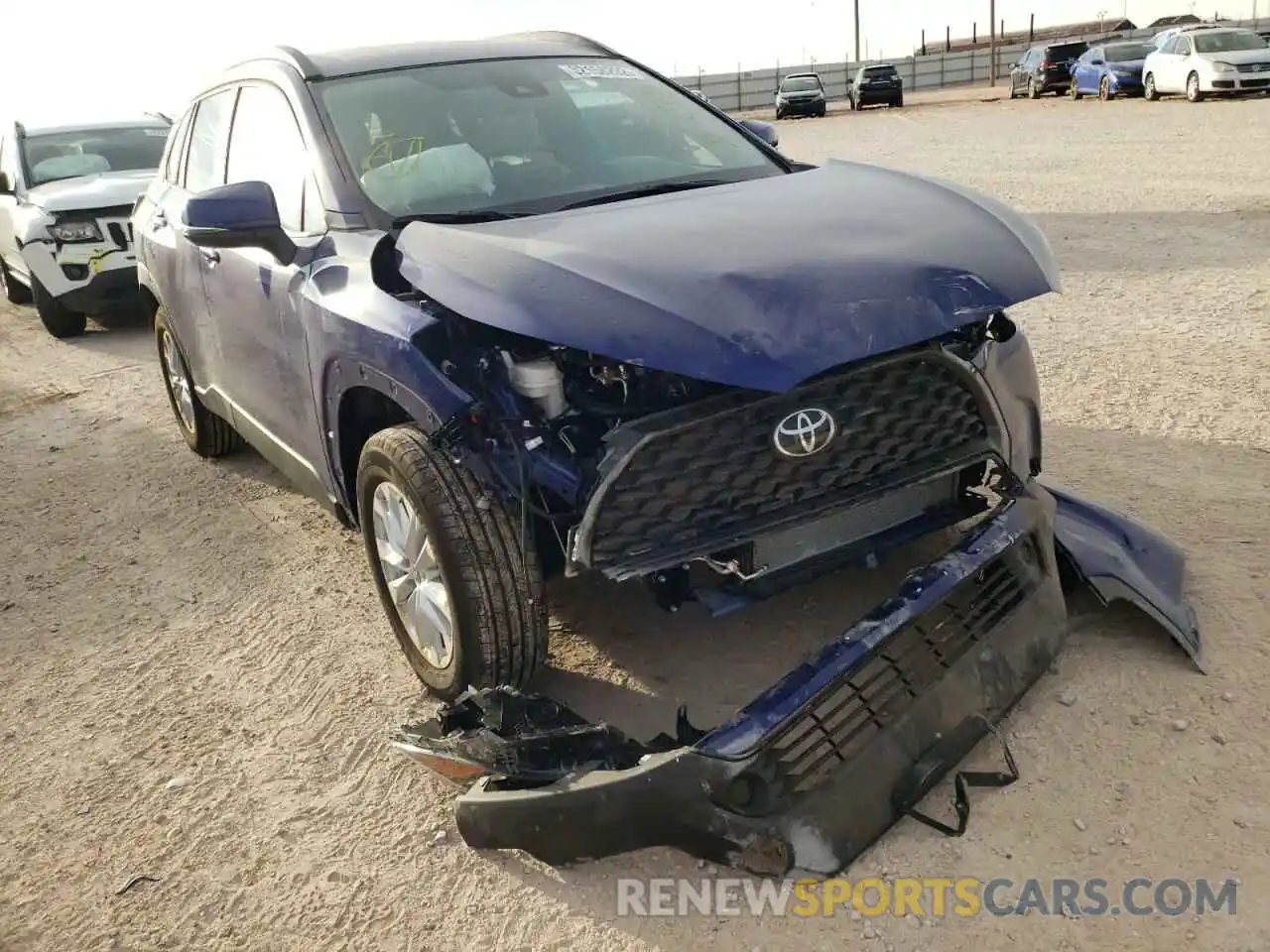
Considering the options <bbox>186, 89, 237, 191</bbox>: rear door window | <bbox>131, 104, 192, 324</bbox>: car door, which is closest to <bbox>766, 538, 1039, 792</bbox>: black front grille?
<bbox>186, 89, 237, 191</bbox>: rear door window

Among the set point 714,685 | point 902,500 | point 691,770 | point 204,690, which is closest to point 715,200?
point 902,500

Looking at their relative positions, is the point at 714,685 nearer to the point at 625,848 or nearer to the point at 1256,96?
the point at 625,848

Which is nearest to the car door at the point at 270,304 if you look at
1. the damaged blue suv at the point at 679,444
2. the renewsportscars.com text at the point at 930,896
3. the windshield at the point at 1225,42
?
the damaged blue suv at the point at 679,444

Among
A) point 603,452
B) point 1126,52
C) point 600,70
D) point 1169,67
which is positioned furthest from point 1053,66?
point 603,452

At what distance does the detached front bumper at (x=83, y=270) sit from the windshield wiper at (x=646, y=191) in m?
6.45

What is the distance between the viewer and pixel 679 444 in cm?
246

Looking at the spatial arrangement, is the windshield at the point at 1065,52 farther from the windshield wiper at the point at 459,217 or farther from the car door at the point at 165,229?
the windshield wiper at the point at 459,217

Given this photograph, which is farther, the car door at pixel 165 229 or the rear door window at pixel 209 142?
the car door at pixel 165 229

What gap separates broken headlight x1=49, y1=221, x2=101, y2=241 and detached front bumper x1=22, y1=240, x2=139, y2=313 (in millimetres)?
49

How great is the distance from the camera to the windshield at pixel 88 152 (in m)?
9.34

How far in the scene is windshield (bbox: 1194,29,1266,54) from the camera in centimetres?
2032

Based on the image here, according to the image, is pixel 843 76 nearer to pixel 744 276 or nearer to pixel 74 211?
pixel 74 211

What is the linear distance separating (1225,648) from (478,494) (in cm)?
208

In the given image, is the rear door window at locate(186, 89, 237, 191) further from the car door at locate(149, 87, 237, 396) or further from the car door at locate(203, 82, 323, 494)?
the car door at locate(203, 82, 323, 494)
